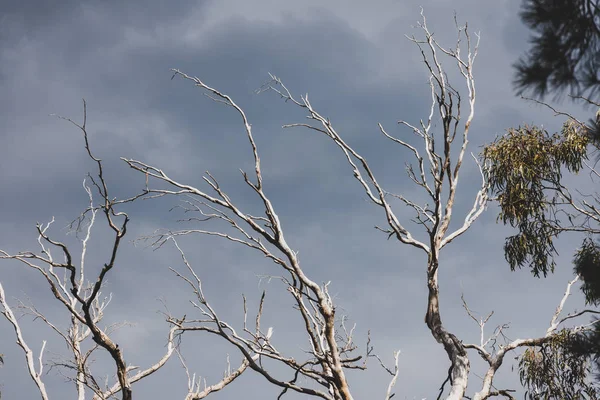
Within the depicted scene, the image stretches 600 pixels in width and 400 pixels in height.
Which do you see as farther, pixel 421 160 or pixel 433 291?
pixel 421 160

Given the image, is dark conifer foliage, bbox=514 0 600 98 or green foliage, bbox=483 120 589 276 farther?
green foliage, bbox=483 120 589 276

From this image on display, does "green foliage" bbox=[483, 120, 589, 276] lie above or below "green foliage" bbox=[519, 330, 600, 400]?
above

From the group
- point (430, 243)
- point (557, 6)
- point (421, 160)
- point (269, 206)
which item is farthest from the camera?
point (421, 160)

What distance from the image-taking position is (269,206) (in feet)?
15.1

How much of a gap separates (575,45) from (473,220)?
2.45m

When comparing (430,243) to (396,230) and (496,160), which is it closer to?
(396,230)

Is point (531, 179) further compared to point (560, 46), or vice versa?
point (531, 179)

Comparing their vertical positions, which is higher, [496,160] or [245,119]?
[496,160]

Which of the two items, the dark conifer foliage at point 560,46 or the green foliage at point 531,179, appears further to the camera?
the green foliage at point 531,179

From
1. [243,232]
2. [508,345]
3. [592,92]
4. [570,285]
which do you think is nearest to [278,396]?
[243,232]

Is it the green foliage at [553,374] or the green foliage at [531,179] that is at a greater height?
the green foliage at [531,179]

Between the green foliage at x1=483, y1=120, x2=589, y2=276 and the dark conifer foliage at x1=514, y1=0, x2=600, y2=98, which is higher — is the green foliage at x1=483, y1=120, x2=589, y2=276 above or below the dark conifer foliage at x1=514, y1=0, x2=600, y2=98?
above

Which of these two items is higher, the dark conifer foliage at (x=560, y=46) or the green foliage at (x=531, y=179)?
the green foliage at (x=531, y=179)

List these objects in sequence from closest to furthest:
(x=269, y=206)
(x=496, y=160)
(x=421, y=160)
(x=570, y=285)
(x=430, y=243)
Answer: (x=269, y=206) < (x=430, y=243) < (x=421, y=160) < (x=570, y=285) < (x=496, y=160)
